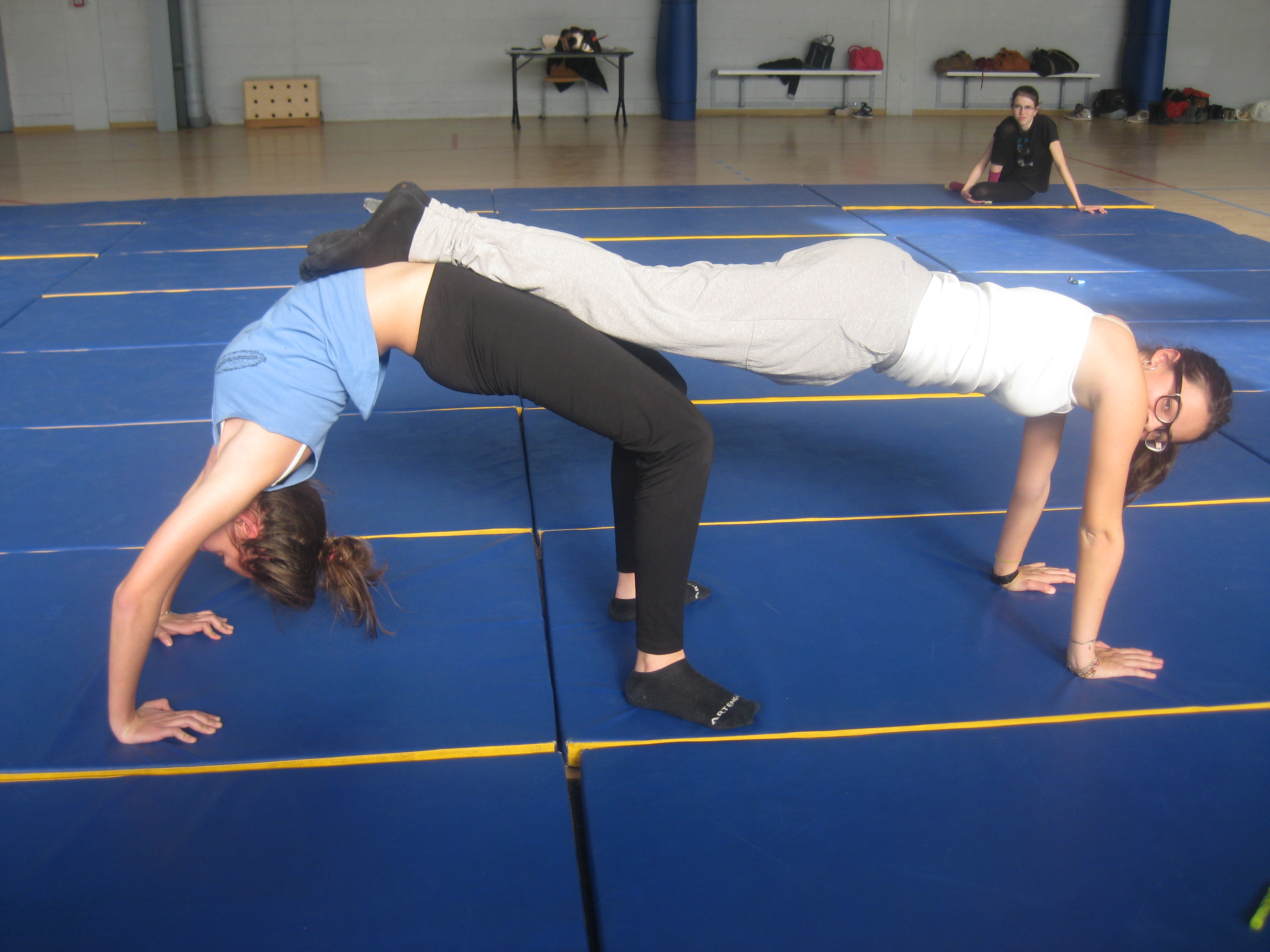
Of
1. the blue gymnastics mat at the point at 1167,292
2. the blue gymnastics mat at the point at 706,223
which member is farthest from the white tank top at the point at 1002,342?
the blue gymnastics mat at the point at 706,223

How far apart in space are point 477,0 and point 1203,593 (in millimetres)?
11937

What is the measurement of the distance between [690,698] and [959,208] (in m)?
5.53

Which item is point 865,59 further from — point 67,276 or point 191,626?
point 191,626

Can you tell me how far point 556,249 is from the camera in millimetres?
1802

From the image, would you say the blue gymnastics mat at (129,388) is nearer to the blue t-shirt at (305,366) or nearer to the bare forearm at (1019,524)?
the blue t-shirt at (305,366)

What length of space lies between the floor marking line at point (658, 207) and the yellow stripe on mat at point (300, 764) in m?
5.05

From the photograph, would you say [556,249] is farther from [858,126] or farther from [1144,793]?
[858,126]

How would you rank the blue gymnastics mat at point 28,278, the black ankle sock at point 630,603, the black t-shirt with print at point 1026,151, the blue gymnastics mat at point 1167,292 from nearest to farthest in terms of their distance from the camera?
the black ankle sock at point 630,603
the blue gymnastics mat at point 1167,292
the blue gymnastics mat at point 28,278
the black t-shirt with print at point 1026,151

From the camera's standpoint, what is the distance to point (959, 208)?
21.4ft

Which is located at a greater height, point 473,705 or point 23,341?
Result: point 23,341

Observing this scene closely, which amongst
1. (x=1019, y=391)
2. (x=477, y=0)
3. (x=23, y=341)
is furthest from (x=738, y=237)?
(x=477, y=0)

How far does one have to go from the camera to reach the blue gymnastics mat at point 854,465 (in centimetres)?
265

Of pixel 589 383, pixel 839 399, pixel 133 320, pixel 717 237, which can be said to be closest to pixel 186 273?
pixel 133 320

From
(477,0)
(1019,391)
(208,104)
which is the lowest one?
(1019,391)
